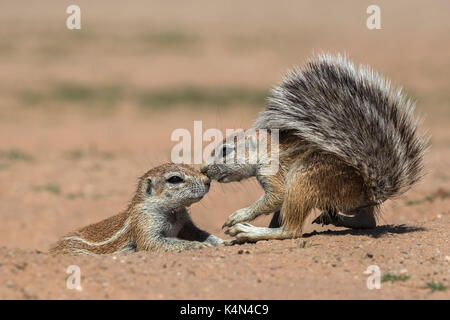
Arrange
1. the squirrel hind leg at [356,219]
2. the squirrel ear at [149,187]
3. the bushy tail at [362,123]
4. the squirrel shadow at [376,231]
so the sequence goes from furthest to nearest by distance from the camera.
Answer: the squirrel ear at [149,187] < the squirrel hind leg at [356,219] < the squirrel shadow at [376,231] < the bushy tail at [362,123]

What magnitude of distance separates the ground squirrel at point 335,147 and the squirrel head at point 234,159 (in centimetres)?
31

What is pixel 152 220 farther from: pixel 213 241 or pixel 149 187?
pixel 213 241

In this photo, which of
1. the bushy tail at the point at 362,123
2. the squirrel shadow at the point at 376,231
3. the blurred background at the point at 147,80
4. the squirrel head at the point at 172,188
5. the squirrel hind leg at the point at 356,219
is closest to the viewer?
the bushy tail at the point at 362,123

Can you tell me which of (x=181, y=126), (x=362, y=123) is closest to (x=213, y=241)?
(x=362, y=123)

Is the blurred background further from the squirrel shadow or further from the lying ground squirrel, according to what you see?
the lying ground squirrel

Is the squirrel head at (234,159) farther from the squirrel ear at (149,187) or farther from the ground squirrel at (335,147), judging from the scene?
the squirrel ear at (149,187)

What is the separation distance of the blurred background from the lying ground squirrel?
237 cm

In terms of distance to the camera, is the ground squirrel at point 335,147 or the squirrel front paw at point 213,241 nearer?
the ground squirrel at point 335,147

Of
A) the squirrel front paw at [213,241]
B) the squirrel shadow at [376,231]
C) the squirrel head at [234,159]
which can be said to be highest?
the squirrel head at [234,159]

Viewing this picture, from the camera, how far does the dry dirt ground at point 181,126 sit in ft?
18.0

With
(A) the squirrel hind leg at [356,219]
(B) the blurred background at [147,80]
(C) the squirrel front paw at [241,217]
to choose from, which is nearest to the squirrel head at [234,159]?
(C) the squirrel front paw at [241,217]

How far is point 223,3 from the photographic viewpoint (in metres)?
35.7
